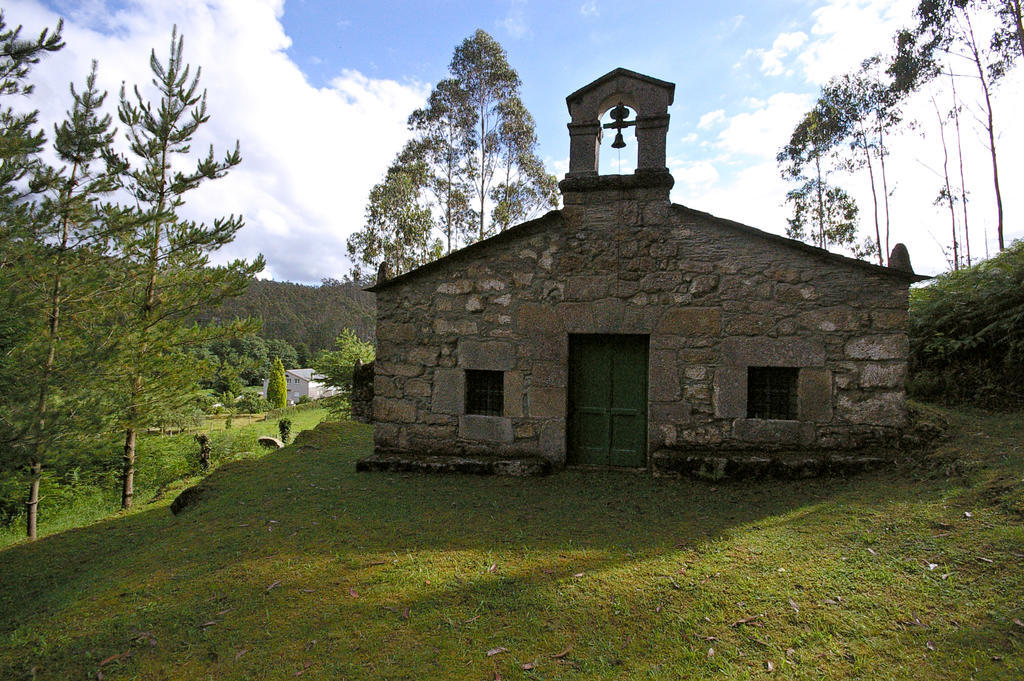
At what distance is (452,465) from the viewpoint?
20.5 feet

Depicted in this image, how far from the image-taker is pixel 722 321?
Answer: 19.2 feet

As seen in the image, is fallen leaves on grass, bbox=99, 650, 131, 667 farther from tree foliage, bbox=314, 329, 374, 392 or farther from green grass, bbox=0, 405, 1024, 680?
tree foliage, bbox=314, 329, 374, 392

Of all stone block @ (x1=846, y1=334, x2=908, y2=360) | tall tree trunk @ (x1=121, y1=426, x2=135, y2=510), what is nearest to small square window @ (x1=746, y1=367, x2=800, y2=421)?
stone block @ (x1=846, y1=334, x2=908, y2=360)

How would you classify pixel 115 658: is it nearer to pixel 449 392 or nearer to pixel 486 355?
pixel 449 392

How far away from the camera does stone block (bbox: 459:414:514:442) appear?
6.32 meters

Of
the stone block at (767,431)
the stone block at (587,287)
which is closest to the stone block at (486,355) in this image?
the stone block at (587,287)

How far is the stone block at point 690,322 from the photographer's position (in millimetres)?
5879

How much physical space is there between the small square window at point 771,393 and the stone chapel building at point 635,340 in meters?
0.02

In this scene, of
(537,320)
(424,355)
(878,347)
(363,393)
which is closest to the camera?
(878,347)

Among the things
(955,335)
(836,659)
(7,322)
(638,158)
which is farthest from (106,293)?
(955,335)

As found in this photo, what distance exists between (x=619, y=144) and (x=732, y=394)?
362 centimetres

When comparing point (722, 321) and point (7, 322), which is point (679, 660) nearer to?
point (722, 321)

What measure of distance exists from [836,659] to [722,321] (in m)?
3.94

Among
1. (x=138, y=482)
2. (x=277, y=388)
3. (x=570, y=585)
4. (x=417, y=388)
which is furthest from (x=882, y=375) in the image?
(x=277, y=388)
